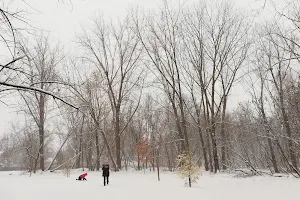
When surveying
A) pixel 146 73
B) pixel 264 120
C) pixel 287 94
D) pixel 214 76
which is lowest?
pixel 264 120

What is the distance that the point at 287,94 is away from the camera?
52.2ft

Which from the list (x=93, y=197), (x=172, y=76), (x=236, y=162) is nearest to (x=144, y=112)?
(x=172, y=76)

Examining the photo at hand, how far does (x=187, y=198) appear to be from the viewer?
951cm

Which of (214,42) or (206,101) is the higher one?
(214,42)

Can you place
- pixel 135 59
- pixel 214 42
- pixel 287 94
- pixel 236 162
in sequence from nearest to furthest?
pixel 287 94, pixel 236 162, pixel 214 42, pixel 135 59

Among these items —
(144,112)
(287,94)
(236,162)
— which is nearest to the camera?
(287,94)

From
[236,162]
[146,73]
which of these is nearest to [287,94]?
[236,162]

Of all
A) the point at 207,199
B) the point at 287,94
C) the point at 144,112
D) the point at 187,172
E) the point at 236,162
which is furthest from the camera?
the point at 144,112

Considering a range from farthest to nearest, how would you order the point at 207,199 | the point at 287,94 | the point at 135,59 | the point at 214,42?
the point at 135,59, the point at 214,42, the point at 287,94, the point at 207,199

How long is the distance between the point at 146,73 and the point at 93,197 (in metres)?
19.7

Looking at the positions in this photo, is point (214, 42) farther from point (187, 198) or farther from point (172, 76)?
point (187, 198)

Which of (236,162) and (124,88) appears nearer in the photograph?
(236,162)

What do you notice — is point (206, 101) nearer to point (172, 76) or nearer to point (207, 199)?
point (172, 76)

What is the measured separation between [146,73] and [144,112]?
1772 cm
